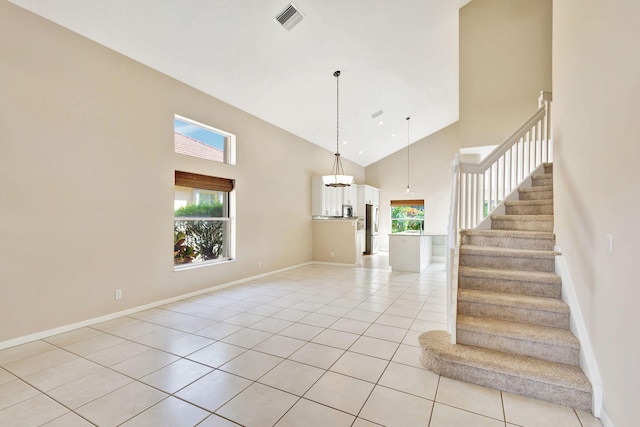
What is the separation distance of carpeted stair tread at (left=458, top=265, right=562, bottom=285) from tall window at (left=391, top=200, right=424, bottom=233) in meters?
7.71

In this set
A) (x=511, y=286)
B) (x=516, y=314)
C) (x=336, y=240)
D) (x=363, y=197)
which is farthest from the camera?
(x=363, y=197)

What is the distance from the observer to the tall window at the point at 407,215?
10.6 metres

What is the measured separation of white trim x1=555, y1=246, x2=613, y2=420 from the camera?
1893mm

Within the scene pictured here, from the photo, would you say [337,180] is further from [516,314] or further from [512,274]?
[516,314]

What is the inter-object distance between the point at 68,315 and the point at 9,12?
3214mm

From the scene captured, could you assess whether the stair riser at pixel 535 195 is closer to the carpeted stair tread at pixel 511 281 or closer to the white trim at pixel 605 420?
the carpeted stair tread at pixel 511 281

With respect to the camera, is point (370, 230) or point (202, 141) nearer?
point (202, 141)

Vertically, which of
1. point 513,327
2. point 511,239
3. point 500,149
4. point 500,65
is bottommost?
point 513,327

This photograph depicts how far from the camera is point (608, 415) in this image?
1.78m

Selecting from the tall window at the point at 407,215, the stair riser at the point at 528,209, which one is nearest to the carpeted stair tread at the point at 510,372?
the stair riser at the point at 528,209

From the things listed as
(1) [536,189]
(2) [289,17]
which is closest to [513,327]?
(1) [536,189]

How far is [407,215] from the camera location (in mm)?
10891

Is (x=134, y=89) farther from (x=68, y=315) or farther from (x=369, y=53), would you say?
(x=369, y=53)

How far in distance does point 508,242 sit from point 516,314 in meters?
1.01
